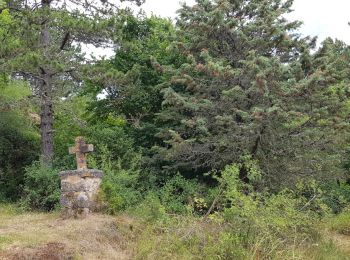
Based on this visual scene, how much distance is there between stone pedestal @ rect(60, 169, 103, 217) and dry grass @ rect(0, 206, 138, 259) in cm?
25

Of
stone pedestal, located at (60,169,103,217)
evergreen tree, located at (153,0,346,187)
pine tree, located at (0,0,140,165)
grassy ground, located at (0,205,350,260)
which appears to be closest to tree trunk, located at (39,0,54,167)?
pine tree, located at (0,0,140,165)

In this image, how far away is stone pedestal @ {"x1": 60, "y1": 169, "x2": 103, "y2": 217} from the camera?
9.73m

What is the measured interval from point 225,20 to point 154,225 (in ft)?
20.2

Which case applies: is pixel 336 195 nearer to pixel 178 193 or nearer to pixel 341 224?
pixel 341 224

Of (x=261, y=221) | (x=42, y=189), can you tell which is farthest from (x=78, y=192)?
(x=261, y=221)

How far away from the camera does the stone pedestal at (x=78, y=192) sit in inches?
383

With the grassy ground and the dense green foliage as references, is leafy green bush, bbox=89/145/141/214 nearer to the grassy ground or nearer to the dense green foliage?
the dense green foliage

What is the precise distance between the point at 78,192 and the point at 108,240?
1.78m

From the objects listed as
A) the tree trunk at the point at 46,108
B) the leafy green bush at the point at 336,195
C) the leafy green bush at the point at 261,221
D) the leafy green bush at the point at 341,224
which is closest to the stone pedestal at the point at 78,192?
the leafy green bush at the point at 261,221

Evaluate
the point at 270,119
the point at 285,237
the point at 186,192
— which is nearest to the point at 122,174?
the point at 186,192

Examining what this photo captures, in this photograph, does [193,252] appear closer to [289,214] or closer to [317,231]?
[289,214]

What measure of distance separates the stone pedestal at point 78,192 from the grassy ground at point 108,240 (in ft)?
0.97

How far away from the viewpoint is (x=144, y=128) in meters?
14.2

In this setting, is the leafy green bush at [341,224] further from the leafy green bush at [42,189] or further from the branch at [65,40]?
the branch at [65,40]
